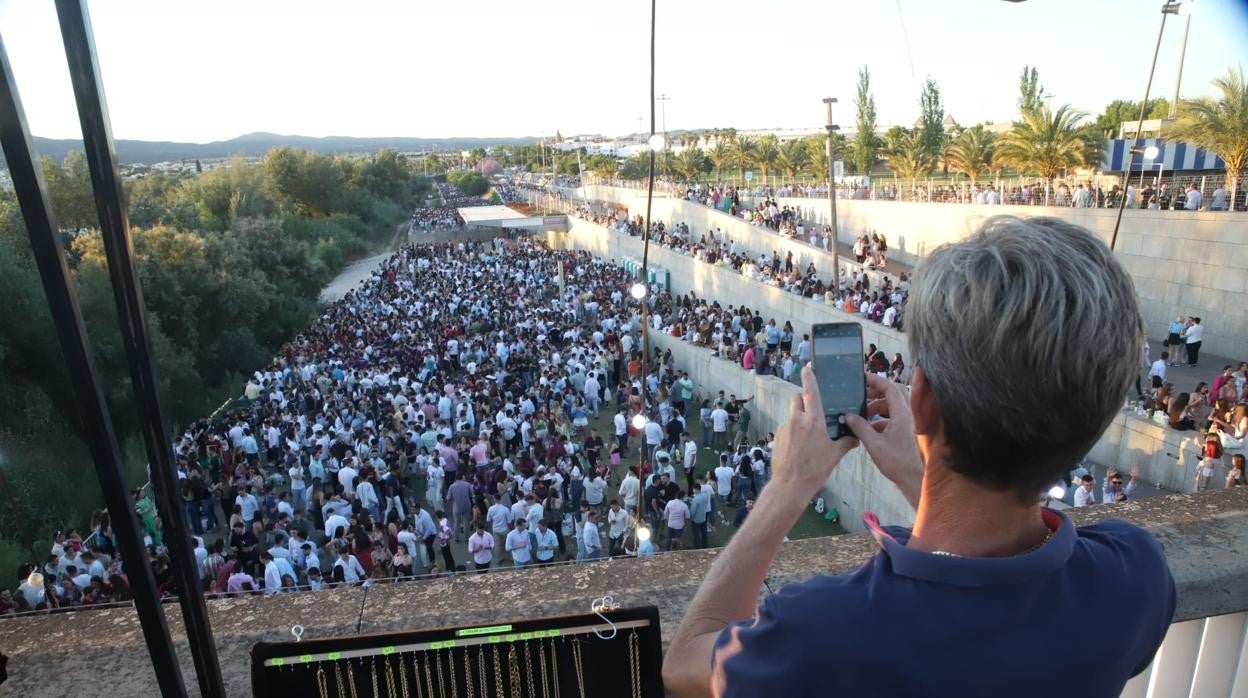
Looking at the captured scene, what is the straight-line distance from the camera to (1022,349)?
94cm

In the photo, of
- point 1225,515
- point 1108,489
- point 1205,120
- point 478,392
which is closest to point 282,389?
point 478,392

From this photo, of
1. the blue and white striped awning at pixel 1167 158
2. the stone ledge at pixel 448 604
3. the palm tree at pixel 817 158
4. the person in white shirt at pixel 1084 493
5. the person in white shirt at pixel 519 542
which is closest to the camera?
the stone ledge at pixel 448 604

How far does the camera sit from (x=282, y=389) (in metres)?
17.1

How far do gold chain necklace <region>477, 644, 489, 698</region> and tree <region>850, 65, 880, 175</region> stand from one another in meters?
42.3

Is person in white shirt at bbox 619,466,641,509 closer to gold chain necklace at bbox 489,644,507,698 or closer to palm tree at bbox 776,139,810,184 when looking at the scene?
gold chain necklace at bbox 489,644,507,698

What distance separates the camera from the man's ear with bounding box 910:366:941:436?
1032 millimetres

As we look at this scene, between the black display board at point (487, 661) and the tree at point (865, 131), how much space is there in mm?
42205

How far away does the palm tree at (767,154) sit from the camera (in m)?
48.0

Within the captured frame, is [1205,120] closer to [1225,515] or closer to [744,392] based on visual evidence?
[744,392]

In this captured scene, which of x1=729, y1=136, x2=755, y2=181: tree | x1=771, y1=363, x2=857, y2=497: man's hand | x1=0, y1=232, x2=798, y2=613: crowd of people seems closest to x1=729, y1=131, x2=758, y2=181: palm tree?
x1=729, y1=136, x2=755, y2=181: tree

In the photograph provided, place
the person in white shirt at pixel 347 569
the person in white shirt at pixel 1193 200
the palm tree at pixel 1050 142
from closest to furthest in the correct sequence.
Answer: the person in white shirt at pixel 347 569 → the person in white shirt at pixel 1193 200 → the palm tree at pixel 1050 142

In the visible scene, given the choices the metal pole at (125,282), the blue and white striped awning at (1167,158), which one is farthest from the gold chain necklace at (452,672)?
the blue and white striped awning at (1167,158)

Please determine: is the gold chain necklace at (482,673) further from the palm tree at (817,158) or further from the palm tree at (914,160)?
the palm tree at (817,158)

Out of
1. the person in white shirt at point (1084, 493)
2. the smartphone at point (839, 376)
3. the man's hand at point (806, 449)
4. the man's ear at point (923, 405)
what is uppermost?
the man's ear at point (923, 405)
